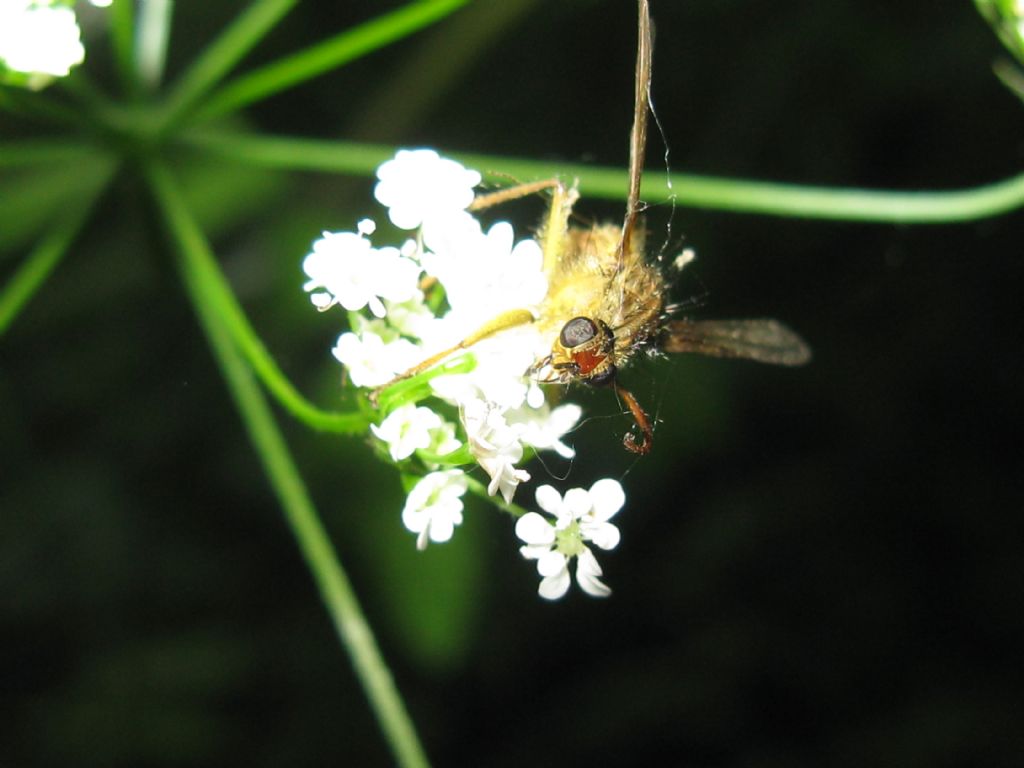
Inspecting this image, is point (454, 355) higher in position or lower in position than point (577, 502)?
higher

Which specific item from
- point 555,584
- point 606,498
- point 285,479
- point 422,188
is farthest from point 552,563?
point 285,479

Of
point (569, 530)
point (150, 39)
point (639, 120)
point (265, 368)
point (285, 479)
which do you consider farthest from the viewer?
point (150, 39)

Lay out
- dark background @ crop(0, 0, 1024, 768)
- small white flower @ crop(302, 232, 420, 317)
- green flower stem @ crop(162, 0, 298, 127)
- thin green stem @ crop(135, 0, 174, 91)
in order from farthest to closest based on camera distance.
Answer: dark background @ crop(0, 0, 1024, 768) < thin green stem @ crop(135, 0, 174, 91) < green flower stem @ crop(162, 0, 298, 127) < small white flower @ crop(302, 232, 420, 317)

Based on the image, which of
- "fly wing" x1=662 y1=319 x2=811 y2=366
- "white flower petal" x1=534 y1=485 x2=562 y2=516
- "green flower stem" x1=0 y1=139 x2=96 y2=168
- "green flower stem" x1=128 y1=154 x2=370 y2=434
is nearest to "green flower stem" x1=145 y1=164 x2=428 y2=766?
"green flower stem" x1=128 y1=154 x2=370 y2=434

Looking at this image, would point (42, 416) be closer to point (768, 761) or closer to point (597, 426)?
point (597, 426)

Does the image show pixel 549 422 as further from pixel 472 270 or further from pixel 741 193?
pixel 741 193

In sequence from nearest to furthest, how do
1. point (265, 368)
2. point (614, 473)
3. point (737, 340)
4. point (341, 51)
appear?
point (265, 368)
point (737, 340)
point (341, 51)
point (614, 473)

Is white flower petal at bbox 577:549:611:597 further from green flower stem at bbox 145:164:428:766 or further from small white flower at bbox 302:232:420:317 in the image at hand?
green flower stem at bbox 145:164:428:766
